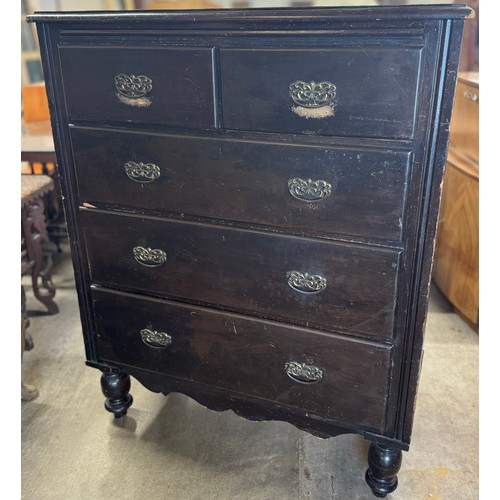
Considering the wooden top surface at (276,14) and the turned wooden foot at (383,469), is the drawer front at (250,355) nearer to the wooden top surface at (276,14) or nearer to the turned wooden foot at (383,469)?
the turned wooden foot at (383,469)

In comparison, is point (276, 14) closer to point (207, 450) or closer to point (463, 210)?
point (207, 450)

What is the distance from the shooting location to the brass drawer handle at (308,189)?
1.20m

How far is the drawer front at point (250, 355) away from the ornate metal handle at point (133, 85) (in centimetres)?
54

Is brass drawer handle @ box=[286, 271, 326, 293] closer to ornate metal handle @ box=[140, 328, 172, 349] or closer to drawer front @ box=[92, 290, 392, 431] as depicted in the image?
drawer front @ box=[92, 290, 392, 431]

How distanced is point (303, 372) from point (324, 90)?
68cm

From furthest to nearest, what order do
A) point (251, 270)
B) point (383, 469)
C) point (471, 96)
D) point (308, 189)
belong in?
point (471, 96)
point (383, 469)
point (251, 270)
point (308, 189)

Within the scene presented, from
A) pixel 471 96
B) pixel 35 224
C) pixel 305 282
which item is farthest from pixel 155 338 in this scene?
pixel 471 96

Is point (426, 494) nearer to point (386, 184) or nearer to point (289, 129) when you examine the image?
point (386, 184)

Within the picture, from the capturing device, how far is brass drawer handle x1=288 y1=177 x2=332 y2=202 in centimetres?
120

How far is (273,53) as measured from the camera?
1.14 metres

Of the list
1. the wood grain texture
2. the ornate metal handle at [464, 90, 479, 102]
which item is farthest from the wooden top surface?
the wood grain texture

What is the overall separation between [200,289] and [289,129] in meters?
0.48

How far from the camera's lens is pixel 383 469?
1.46 metres

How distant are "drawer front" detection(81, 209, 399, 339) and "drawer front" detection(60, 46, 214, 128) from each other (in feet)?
0.85
